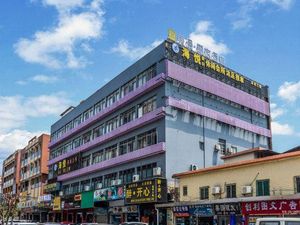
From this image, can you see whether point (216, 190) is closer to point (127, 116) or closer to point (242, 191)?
point (242, 191)

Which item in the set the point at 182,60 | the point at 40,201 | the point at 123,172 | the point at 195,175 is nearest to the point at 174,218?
the point at 195,175

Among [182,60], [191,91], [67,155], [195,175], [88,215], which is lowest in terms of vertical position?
[88,215]

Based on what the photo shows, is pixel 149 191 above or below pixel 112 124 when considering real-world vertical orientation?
below

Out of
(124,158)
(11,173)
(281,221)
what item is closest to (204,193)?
(124,158)

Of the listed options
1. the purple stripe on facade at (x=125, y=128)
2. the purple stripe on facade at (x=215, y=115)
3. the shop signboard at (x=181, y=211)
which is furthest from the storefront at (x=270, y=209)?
the purple stripe on facade at (x=215, y=115)

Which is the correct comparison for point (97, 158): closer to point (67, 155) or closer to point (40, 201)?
point (67, 155)

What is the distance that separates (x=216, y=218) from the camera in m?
28.5

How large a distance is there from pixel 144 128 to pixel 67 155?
2243cm

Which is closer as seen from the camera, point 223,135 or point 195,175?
point 195,175

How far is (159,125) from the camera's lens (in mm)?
36969

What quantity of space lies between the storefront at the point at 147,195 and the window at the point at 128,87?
989 centimetres

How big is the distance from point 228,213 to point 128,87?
19.5 metres

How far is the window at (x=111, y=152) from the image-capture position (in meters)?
44.9

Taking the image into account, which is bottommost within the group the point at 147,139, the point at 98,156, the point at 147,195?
the point at 147,195
